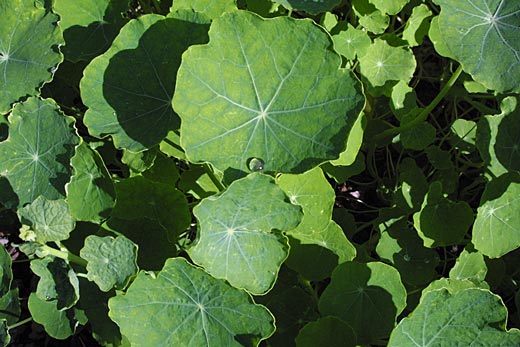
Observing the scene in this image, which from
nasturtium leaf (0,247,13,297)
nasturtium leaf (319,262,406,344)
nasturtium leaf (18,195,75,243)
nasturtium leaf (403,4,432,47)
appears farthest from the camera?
nasturtium leaf (403,4,432,47)

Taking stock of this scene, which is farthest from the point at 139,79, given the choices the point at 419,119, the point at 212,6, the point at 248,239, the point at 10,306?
the point at 419,119

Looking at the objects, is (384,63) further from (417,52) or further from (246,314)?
(246,314)

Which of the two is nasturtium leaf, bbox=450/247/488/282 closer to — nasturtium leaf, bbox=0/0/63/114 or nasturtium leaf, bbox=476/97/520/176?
A: nasturtium leaf, bbox=476/97/520/176

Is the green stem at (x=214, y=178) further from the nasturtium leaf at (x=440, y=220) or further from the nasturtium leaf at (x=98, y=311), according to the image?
the nasturtium leaf at (x=440, y=220)

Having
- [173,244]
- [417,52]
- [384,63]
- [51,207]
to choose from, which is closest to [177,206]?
[173,244]

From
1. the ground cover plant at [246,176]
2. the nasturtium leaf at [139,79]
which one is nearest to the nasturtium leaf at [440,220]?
the ground cover plant at [246,176]

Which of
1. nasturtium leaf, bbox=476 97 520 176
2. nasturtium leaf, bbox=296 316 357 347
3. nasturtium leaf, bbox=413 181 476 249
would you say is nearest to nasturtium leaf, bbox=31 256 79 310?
nasturtium leaf, bbox=296 316 357 347
